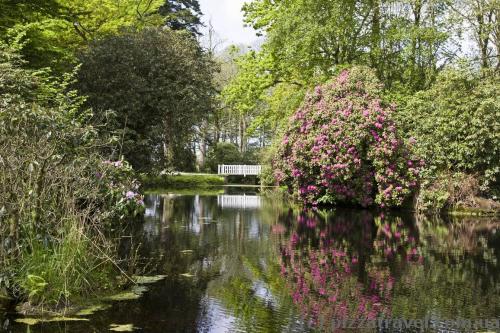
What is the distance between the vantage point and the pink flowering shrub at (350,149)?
19.0m

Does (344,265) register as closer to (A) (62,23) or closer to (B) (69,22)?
(A) (62,23)

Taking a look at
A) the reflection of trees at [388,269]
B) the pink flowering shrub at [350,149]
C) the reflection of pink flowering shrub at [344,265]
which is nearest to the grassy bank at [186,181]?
the pink flowering shrub at [350,149]

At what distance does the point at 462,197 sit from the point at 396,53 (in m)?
8.33

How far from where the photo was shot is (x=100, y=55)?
57.0 ft

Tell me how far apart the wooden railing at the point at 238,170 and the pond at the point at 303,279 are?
81.0 ft

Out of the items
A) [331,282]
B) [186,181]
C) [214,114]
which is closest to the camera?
[331,282]

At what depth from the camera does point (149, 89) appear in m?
17.6

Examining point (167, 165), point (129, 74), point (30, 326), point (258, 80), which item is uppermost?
point (258, 80)

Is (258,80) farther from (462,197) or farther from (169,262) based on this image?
(169,262)

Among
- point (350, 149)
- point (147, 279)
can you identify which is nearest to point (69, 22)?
point (350, 149)

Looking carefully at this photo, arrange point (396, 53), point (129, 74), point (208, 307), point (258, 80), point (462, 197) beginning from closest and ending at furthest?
point (208, 307), point (129, 74), point (462, 197), point (396, 53), point (258, 80)

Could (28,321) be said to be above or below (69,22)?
below

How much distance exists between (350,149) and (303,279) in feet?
39.2

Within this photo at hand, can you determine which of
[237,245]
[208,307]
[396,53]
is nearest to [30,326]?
[208,307]
